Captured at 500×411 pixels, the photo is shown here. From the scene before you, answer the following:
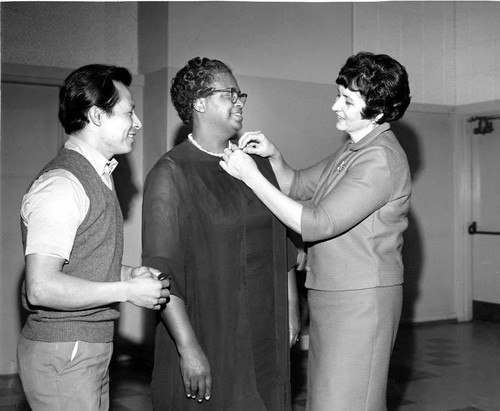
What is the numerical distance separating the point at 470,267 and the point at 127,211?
3.93 meters

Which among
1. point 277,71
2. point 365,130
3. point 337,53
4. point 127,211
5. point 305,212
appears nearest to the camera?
point 305,212

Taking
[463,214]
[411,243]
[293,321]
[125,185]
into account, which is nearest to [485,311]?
[463,214]

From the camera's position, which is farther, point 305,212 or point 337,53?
point 337,53

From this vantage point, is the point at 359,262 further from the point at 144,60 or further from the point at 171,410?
the point at 144,60

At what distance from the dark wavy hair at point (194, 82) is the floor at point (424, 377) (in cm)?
230

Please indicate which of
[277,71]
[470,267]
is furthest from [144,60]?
[470,267]

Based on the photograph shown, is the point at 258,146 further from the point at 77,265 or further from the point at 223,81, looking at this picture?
the point at 77,265

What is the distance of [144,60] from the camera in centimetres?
525

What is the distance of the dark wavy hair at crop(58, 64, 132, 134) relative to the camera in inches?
75.7

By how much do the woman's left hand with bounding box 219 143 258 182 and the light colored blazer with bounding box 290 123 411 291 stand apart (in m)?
0.24

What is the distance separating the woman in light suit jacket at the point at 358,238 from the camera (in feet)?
7.25

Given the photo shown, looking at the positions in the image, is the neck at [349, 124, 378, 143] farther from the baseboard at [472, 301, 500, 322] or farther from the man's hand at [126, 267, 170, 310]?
the baseboard at [472, 301, 500, 322]

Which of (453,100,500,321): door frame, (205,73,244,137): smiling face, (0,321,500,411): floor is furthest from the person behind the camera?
(453,100,500,321): door frame

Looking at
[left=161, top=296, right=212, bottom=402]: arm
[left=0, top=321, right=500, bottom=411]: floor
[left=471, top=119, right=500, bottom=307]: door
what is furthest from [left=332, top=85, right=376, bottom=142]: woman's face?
[left=471, top=119, right=500, bottom=307]: door
